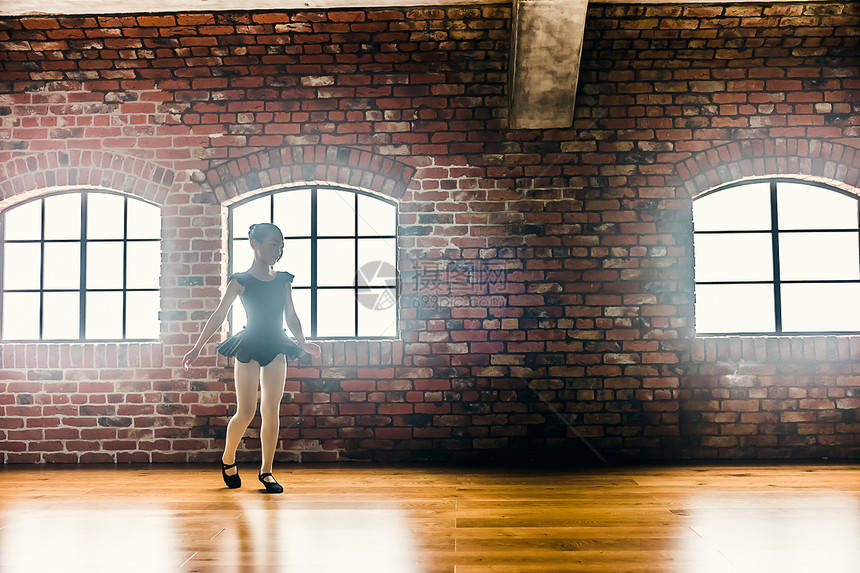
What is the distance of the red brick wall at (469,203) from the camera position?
4262 mm

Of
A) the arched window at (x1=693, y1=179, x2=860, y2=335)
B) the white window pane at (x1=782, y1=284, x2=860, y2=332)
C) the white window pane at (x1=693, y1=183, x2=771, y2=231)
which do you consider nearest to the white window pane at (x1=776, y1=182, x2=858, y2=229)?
the arched window at (x1=693, y1=179, x2=860, y2=335)

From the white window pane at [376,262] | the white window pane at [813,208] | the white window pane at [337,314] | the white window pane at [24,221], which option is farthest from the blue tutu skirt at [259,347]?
the white window pane at [813,208]

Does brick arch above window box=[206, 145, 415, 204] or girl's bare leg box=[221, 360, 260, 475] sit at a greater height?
brick arch above window box=[206, 145, 415, 204]

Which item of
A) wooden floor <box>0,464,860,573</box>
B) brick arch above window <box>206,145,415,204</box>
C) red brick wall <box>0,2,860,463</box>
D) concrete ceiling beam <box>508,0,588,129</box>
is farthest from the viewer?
brick arch above window <box>206,145,415,204</box>

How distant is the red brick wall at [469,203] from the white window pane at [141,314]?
203mm

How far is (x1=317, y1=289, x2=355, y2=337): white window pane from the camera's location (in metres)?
4.53

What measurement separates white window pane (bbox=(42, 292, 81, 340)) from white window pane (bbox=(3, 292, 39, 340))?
7 centimetres

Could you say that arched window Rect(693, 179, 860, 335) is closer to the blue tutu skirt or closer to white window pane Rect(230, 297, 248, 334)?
the blue tutu skirt

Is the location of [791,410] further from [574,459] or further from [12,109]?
[12,109]

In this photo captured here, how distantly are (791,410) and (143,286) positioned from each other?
469cm

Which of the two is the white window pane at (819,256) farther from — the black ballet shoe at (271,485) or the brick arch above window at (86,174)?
the brick arch above window at (86,174)

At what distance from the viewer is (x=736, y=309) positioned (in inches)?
176

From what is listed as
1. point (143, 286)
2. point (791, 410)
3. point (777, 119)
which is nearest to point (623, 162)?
point (777, 119)

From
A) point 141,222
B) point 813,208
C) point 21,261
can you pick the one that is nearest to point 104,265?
point 141,222
